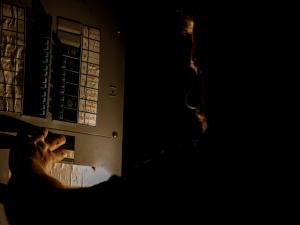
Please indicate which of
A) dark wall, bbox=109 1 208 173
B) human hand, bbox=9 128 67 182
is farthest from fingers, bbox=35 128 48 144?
dark wall, bbox=109 1 208 173

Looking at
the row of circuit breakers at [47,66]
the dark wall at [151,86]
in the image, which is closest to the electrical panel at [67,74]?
the row of circuit breakers at [47,66]

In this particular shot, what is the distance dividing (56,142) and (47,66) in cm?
27

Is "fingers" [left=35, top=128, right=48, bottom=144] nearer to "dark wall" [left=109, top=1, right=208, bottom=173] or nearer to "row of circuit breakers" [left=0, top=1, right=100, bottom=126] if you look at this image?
"row of circuit breakers" [left=0, top=1, right=100, bottom=126]

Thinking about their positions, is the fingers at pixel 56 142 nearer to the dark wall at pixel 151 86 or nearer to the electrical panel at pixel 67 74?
the electrical panel at pixel 67 74

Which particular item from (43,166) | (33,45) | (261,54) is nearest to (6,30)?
(33,45)

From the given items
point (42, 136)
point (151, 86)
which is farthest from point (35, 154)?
point (151, 86)

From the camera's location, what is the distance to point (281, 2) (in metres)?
1.19

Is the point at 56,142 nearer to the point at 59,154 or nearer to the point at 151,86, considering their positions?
the point at 59,154

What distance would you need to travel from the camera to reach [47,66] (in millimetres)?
1619

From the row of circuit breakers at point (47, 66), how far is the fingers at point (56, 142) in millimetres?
85

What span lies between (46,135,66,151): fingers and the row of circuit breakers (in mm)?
85

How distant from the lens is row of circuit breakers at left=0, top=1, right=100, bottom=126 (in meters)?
1.53

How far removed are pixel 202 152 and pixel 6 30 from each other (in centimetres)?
80

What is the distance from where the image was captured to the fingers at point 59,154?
1.56m
